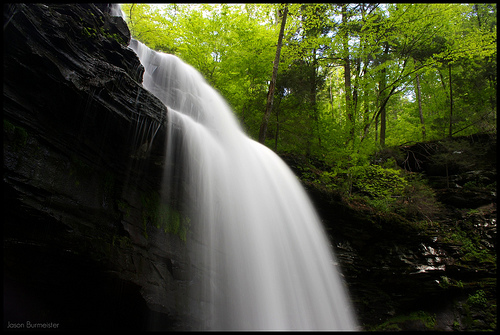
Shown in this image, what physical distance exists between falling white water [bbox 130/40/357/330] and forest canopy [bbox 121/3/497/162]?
146 inches

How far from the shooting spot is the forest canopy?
9.69 m

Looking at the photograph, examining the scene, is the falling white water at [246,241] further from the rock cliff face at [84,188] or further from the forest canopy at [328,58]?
the forest canopy at [328,58]

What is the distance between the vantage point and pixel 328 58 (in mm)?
12039

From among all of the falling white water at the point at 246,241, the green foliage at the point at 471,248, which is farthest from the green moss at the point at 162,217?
the green foliage at the point at 471,248

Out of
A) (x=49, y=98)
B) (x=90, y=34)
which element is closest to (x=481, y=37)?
(x=90, y=34)

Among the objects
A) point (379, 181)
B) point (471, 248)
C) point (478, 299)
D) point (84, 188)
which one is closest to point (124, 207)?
point (84, 188)

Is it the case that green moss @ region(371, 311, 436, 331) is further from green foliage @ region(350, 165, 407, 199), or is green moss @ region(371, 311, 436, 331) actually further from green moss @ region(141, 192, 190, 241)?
green moss @ region(141, 192, 190, 241)

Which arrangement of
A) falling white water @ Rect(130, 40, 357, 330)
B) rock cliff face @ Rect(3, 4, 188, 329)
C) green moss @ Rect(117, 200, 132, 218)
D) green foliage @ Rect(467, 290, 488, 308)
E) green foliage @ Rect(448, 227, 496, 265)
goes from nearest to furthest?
rock cliff face @ Rect(3, 4, 188, 329) → green moss @ Rect(117, 200, 132, 218) → falling white water @ Rect(130, 40, 357, 330) → green foliage @ Rect(467, 290, 488, 308) → green foliage @ Rect(448, 227, 496, 265)

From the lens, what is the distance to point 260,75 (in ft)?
38.0

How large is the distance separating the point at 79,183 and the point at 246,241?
4135 millimetres

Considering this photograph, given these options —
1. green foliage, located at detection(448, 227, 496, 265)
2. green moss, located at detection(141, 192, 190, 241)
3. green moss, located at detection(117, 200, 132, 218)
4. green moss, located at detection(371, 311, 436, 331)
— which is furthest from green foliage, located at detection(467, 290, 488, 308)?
green moss, located at detection(117, 200, 132, 218)

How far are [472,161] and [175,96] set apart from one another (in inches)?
519

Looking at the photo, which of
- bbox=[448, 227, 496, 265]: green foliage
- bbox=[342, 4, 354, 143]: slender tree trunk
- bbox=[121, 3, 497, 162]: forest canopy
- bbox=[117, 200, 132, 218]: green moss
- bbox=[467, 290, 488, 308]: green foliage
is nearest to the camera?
bbox=[117, 200, 132, 218]: green moss

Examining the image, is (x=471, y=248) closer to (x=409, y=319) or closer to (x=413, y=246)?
(x=413, y=246)
